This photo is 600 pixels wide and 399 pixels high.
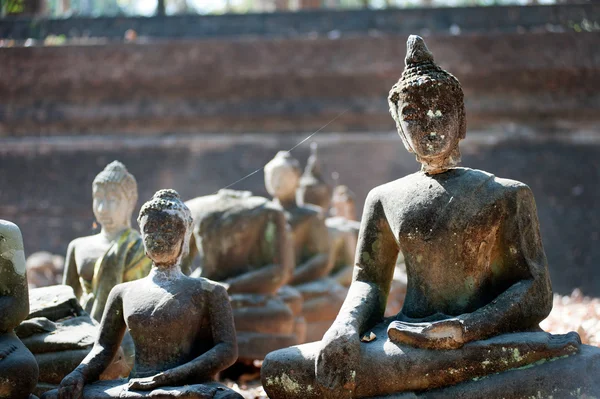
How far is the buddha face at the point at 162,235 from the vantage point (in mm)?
4812

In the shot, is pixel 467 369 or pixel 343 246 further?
pixel 343 246

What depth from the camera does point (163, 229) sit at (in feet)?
15.9

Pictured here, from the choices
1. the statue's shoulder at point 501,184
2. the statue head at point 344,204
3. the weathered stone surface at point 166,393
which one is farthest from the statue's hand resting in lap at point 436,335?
the statue head at point 344,204

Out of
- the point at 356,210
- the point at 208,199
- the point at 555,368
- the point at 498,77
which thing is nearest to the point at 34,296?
the point at 208,199

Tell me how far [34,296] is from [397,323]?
258 cm

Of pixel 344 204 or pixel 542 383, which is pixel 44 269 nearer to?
pixel 344 204

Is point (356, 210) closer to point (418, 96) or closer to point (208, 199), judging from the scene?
point (208, 199)

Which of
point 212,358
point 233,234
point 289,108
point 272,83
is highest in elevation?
point 272,83

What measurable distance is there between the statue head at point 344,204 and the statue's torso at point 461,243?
6305 millimetres

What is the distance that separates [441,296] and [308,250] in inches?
184

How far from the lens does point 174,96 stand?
1268cm

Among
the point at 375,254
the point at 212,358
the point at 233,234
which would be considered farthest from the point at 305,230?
the point at 212,358

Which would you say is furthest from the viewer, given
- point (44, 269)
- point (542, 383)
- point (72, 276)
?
point (44, 269)

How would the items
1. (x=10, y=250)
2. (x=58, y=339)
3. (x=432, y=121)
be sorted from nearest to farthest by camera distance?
(x=432, y=121)
(x=10, y=250)
(x=58, y=339)
